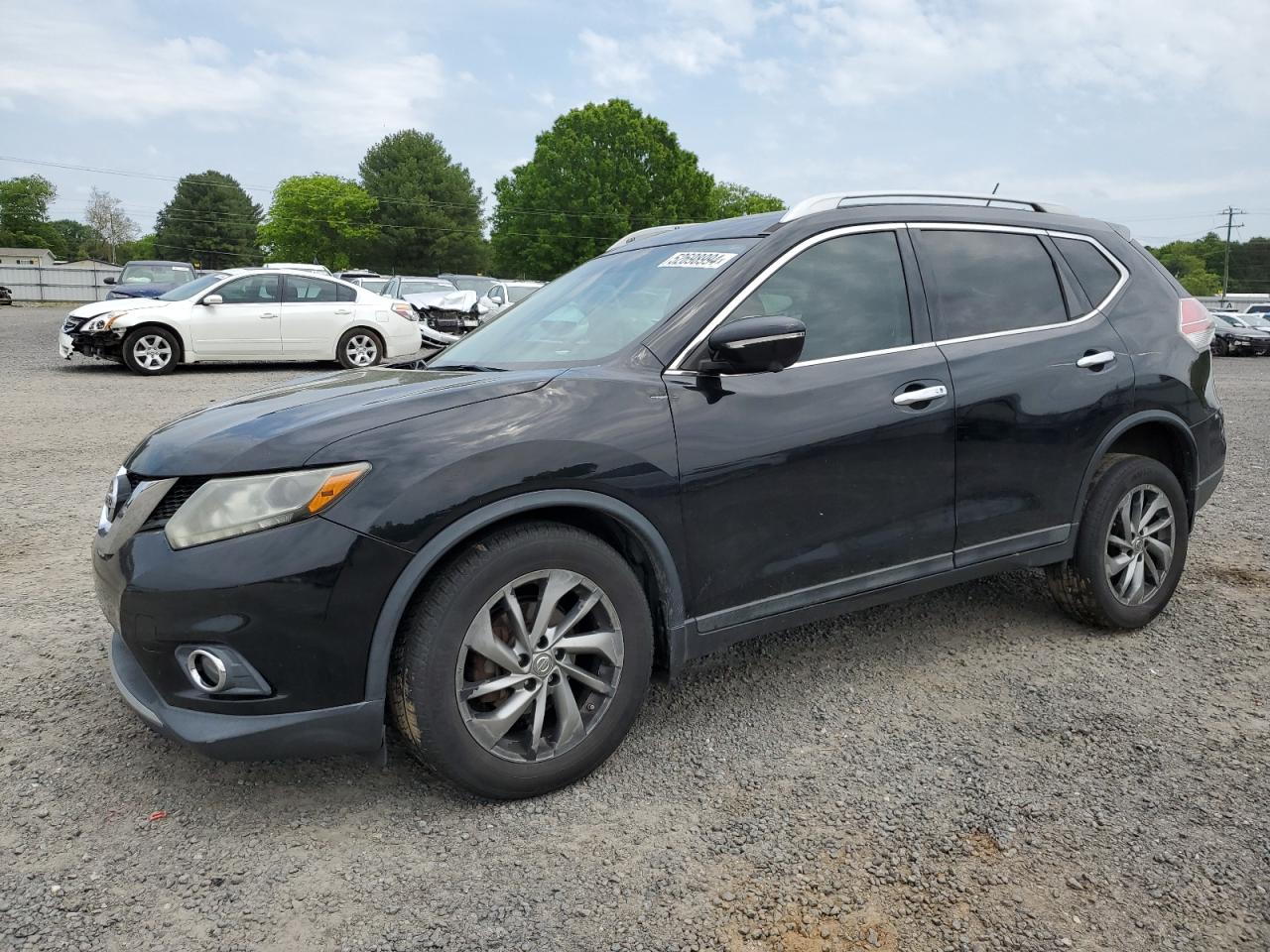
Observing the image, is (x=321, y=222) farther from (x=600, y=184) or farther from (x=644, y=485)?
(x=644, y=485)

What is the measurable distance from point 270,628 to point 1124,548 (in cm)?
337

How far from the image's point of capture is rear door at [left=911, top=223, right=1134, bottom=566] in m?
3.53

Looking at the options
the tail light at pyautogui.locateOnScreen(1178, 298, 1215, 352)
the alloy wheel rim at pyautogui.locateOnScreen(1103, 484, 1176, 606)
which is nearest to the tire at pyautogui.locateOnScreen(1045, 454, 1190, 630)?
the alloy wheel rim at pyautogui.locateOnScreen(1103, 484, 1176, 606)

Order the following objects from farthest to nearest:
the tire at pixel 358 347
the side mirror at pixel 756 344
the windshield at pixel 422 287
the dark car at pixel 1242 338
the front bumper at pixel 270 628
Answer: the dark car at pixel 1242 338, the windshield at pixel 422 287, the tire at pixel 358 347, the side mirror at pixel 756 344, the front bumper at pixel 270 628

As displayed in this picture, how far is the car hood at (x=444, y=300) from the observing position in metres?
20.6

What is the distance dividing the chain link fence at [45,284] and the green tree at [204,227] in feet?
177

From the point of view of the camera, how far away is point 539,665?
267cm

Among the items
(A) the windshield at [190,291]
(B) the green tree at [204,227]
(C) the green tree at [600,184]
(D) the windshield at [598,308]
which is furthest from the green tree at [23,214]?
(D) the windshield at [598,308]

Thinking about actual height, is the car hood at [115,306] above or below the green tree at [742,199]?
below

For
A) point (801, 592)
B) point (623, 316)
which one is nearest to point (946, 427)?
point (801, 592)

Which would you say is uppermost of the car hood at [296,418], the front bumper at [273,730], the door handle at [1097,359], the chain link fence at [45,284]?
the chain link fence at [45,284]

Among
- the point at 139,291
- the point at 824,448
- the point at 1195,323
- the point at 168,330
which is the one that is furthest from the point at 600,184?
the point at 824,448

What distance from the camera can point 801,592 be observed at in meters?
3.17

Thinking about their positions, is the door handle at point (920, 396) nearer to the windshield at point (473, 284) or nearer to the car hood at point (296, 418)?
the car hood at point (296, 418)
